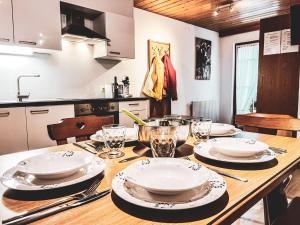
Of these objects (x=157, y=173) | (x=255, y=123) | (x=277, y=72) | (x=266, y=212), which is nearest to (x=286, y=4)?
(x=277, y=72)

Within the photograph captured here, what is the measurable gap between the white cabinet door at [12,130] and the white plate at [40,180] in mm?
1790

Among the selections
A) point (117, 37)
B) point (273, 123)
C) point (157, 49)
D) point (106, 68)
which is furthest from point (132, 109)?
point (273, 123)

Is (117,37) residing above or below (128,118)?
above

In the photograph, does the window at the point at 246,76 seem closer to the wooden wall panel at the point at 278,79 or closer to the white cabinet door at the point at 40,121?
the wooden wall panel at the point at 278,79

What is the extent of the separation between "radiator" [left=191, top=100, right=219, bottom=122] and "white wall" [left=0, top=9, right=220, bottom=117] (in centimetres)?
15

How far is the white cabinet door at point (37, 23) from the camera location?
2.44 m

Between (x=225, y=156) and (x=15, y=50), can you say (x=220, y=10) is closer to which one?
(x=15, y=50)

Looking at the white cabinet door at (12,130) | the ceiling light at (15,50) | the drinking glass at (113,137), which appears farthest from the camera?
the ceiling light at (15,50)

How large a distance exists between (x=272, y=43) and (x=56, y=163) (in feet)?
12.1

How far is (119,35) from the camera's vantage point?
3.36 meters

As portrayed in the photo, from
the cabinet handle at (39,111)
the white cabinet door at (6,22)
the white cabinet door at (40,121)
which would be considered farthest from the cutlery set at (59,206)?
the white cabinet door at (6,22)

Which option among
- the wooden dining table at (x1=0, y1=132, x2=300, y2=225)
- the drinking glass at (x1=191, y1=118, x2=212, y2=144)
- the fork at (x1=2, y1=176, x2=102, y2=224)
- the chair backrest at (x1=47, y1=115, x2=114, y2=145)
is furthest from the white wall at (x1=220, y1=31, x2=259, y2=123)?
the fork at (x1=2, y1=176, x2=102, y2=224)

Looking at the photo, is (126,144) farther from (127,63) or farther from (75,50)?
(127,63)

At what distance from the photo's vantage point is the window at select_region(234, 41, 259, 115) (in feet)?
17.2
